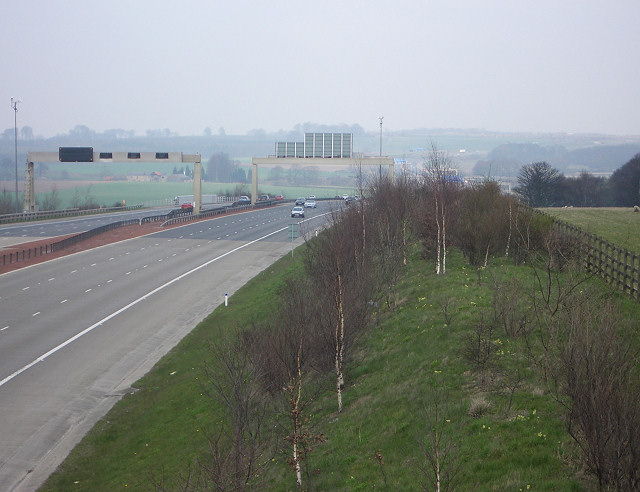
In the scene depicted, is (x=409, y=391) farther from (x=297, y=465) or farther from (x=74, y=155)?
(x=74, y=155)

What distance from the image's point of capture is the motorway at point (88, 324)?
19.7 metres

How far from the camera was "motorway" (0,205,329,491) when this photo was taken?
19.7 metres

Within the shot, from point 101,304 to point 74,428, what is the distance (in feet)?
52.3

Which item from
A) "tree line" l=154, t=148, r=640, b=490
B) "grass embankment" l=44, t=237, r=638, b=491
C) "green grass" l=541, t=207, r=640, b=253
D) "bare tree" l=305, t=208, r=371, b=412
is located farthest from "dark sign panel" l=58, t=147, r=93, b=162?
"bare tree" l=305, t=208, r=371, b=412

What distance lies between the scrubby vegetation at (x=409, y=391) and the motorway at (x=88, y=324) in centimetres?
106

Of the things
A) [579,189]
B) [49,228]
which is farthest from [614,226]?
[49,228]

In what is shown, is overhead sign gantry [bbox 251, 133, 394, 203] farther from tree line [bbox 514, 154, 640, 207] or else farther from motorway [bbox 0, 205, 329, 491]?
motorway [bbox 0, 205, 329, 491]

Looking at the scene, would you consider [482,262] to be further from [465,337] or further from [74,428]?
[74,428]

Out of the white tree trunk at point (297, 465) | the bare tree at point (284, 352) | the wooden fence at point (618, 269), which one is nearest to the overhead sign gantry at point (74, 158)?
the wooden fence at point (618, 269)

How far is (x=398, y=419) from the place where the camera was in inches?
561

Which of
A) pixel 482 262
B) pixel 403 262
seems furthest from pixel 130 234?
pixel 482 262

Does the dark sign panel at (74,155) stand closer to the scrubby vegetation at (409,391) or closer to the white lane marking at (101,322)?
the white lane marking at (101,322)

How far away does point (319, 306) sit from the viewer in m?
18.1

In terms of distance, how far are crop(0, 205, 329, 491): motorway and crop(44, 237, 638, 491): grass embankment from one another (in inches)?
40.4
